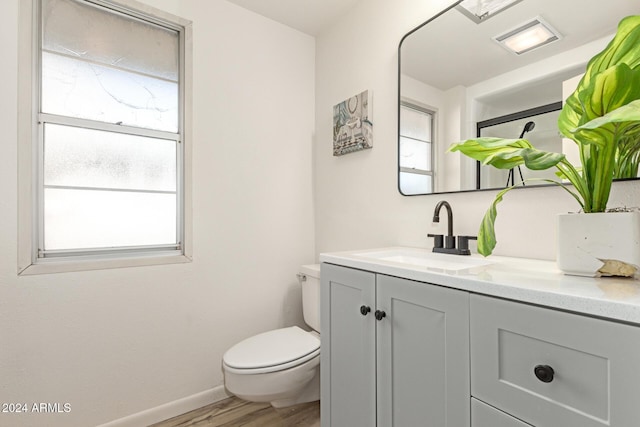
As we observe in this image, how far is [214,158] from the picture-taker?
1846mm

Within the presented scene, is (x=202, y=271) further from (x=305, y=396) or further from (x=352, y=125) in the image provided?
(x=352, y=125)

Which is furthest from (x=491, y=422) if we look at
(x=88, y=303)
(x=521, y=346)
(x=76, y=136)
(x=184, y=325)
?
(x=76, y=136)

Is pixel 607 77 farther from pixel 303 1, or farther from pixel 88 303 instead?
pixel 88 303

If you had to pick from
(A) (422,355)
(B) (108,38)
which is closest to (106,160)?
(B) (108,38)

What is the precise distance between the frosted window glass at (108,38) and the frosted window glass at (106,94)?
0.16 feet

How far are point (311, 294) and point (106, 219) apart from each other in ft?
3.95

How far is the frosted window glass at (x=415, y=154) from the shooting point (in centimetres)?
150

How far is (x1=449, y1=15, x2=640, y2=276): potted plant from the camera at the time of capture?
0.65 m

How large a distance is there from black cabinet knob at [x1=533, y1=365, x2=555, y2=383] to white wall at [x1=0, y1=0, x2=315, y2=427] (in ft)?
5.30

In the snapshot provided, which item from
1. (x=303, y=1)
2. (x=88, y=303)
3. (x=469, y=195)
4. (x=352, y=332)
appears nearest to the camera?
(x=352, y=332)

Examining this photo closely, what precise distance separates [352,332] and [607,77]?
102 centimetres

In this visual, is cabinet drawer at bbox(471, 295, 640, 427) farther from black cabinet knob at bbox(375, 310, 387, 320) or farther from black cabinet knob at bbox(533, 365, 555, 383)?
black cabinet knob at bbox(375, 310, 387, 320)

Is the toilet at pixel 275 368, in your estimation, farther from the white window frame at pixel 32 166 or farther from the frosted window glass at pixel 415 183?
the frosted window glass at pixel 415 183

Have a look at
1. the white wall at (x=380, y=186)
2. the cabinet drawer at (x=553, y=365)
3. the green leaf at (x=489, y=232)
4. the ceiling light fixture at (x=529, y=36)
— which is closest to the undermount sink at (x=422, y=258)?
the white wall at (x=380, y=186)
